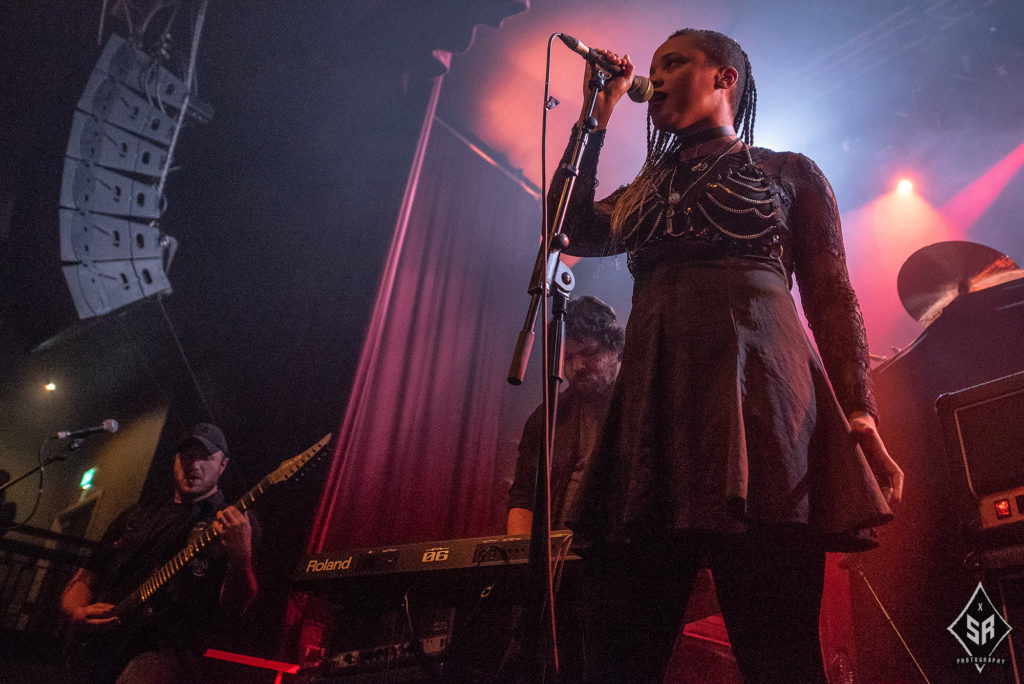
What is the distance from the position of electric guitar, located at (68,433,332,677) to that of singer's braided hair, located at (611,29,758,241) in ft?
8.51

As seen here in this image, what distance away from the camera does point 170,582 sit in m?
3.22

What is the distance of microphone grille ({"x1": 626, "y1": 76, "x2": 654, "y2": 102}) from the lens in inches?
53.4

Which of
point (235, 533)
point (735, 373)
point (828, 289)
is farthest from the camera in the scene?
point (235, 533)

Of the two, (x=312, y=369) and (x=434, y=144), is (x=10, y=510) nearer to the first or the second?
(x=312, y=369)

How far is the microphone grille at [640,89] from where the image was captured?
4.45ft

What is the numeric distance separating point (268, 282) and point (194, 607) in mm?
2960

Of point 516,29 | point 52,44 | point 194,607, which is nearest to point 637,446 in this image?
point 194,607

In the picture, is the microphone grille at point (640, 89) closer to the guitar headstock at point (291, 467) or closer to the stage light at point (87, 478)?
the guitar headstock at point (291, 467)

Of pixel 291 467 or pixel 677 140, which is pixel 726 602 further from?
pixel 291 467

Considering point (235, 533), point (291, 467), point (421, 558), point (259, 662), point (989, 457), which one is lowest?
point (259, 662)

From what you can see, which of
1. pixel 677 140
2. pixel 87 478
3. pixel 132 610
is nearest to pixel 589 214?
pixel 677 140

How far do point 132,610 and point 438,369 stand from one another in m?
2.73

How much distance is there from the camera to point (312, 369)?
502cm

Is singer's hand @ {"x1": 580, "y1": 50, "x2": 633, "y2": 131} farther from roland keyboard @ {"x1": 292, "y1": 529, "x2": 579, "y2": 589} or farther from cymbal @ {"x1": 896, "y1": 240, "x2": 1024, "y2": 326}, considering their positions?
cymbal @ {"x1": 896, "y1": 240, "x2": 1024, "y2": 326}
